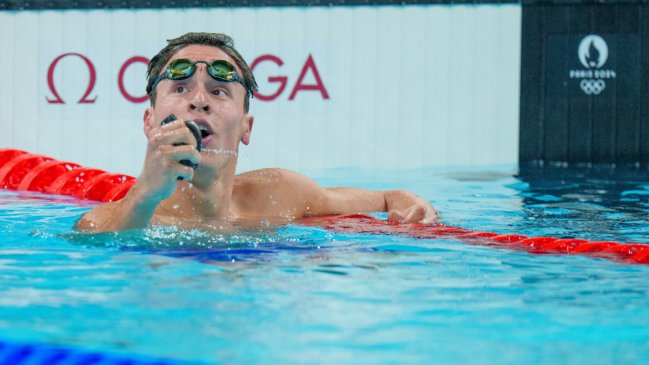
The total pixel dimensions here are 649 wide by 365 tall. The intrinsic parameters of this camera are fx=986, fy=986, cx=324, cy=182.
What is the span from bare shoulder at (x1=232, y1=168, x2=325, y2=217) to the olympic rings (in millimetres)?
3930

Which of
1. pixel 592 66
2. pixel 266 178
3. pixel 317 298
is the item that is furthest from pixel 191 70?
pixel 592 66

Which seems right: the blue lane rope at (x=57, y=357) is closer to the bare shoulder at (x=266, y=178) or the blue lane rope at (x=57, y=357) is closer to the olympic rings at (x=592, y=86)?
the bare shoulder at (x=266, y=178)

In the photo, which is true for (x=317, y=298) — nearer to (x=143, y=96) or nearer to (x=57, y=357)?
(x=57, y=357)

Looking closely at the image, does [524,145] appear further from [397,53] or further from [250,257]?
[250,257]

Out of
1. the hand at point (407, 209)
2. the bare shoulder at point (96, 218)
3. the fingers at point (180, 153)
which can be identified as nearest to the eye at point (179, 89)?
the bare shoulder at point (96, 218)

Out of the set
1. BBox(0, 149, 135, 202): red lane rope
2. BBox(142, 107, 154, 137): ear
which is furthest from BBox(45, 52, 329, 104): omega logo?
BBox(142, 107, 154, 137): ear

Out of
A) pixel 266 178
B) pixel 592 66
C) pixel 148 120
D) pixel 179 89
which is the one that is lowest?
pixel 266 178

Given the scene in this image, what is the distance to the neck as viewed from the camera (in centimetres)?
343

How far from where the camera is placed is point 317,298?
2438 mm

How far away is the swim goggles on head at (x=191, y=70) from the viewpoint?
10.8 ft

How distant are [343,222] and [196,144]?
1.18 m

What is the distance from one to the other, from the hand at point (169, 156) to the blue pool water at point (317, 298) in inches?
9.8

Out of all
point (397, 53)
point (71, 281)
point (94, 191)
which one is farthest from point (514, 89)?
point (71, 281)

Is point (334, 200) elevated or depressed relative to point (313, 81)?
depressed
